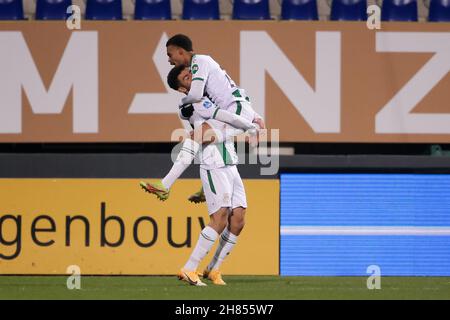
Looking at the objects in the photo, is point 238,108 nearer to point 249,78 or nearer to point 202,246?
point 202,246

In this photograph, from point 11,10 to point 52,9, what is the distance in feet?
1.44

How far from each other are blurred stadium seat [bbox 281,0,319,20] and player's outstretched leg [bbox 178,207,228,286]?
141 inches

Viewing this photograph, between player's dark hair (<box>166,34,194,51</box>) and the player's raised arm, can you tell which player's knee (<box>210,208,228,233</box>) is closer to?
the player's raised arm

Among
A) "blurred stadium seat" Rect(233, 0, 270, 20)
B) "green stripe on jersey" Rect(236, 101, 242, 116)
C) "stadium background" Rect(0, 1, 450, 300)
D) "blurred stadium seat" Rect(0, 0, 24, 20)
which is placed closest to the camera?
"green stripe on jersey" Rect(236, 101, 242, 116)

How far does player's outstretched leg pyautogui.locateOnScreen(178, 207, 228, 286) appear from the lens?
9742mm

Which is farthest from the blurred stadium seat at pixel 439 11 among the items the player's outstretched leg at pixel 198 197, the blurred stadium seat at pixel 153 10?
the player's outstretched leg at pixel 198 197

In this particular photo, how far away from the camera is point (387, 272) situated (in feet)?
39.9

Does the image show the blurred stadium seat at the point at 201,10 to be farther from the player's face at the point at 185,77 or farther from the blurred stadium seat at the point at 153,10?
the player's face at the point at 185,77

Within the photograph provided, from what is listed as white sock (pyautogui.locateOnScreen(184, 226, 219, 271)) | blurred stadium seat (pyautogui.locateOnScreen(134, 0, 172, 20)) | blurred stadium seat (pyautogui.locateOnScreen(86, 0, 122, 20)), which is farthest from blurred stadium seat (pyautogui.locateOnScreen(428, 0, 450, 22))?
white sock (pyautogui.locateOnScreen(184, 226, 219, 271))

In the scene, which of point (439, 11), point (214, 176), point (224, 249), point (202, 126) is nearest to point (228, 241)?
point (224, 249)

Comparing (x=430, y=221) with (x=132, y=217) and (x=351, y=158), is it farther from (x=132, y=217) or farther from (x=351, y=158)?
(x=132, y=217)
